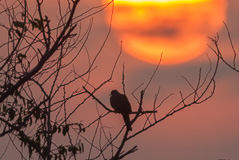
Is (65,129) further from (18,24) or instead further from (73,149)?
(18,24)

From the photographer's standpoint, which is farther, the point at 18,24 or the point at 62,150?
the point at 62,150

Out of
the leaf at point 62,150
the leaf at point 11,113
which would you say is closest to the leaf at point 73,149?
the leaf at point 62,150

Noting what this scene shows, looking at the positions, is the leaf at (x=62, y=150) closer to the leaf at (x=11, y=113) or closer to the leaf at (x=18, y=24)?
the leaf at (x=11, y=113)

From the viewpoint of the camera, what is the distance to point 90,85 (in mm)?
7727

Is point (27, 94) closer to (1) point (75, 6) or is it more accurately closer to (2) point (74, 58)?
(2) point (74, 58)

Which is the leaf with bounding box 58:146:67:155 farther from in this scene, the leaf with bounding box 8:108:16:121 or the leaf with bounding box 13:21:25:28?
the leaf with bounding box 13:21:25:28

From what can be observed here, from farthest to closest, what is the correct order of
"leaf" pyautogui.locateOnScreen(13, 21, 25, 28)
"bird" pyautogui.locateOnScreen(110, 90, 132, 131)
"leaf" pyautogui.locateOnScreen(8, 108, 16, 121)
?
"bird" pyautogui.locateOnScreen(110, 90, 132, 131)
"leaf" pyautogui.locateOnScreen(8, 108, 16, 121)
"leaf" pyautogui.locateOnScreen(13, 21, 25, 28)

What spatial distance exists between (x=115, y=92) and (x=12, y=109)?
7596 millimetres

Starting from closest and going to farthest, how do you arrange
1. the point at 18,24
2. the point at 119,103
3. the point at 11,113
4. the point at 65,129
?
the point at 18,24 < the point at 11,113 < the point at 65,129 < the point at 119,103

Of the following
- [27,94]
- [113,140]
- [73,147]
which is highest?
[27,94]

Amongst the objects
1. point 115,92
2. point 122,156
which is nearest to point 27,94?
point 122,156

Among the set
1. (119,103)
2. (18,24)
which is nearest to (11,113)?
(18,24)

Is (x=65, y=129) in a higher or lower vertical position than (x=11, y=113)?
lower

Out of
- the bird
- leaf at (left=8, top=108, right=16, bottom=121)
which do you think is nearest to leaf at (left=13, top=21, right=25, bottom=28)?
leaf at (left=8, top=108, right=16, bottom=121)
